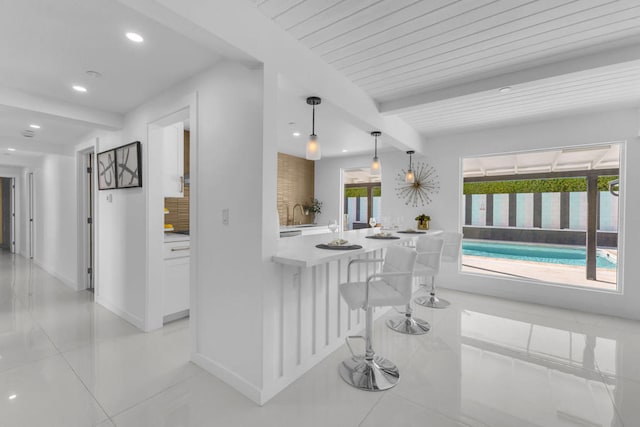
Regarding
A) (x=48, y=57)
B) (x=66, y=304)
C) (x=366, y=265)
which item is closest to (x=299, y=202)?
(x=366, y=265)

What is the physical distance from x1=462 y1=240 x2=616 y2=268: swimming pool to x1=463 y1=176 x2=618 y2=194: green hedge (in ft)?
2.98

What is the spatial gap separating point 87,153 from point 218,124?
3.68 m

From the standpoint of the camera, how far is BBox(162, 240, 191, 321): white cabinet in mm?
3184

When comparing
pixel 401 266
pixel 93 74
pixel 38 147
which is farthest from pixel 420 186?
pixel 38 147

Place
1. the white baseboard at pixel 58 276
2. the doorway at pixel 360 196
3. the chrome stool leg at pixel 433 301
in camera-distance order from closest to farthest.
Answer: the chrome stool leg at pixel 433 301, the white baseboard at pixel 58 276, the doorway at pixel 360 196

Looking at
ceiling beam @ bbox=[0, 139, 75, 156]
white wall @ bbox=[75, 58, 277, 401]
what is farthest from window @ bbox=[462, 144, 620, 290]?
ceiling beam @ bbox=[0, 139, 75, 156]

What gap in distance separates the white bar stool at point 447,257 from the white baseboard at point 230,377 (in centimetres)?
269

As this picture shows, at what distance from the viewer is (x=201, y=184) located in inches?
91.2

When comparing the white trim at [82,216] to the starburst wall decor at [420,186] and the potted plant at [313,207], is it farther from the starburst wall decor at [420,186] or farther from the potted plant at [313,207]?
the starburst wall decor at [420,186]

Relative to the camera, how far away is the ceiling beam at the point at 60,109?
2.70 metres

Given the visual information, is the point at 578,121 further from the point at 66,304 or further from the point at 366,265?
the point at 66,304

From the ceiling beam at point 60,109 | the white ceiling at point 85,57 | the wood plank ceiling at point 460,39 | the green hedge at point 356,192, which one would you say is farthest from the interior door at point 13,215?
the wood plank ceiling at point 460,39

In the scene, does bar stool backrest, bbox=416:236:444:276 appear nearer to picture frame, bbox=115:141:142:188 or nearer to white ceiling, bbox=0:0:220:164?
white ceiling, bbox=0:0:220:164

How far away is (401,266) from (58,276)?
6.28m
